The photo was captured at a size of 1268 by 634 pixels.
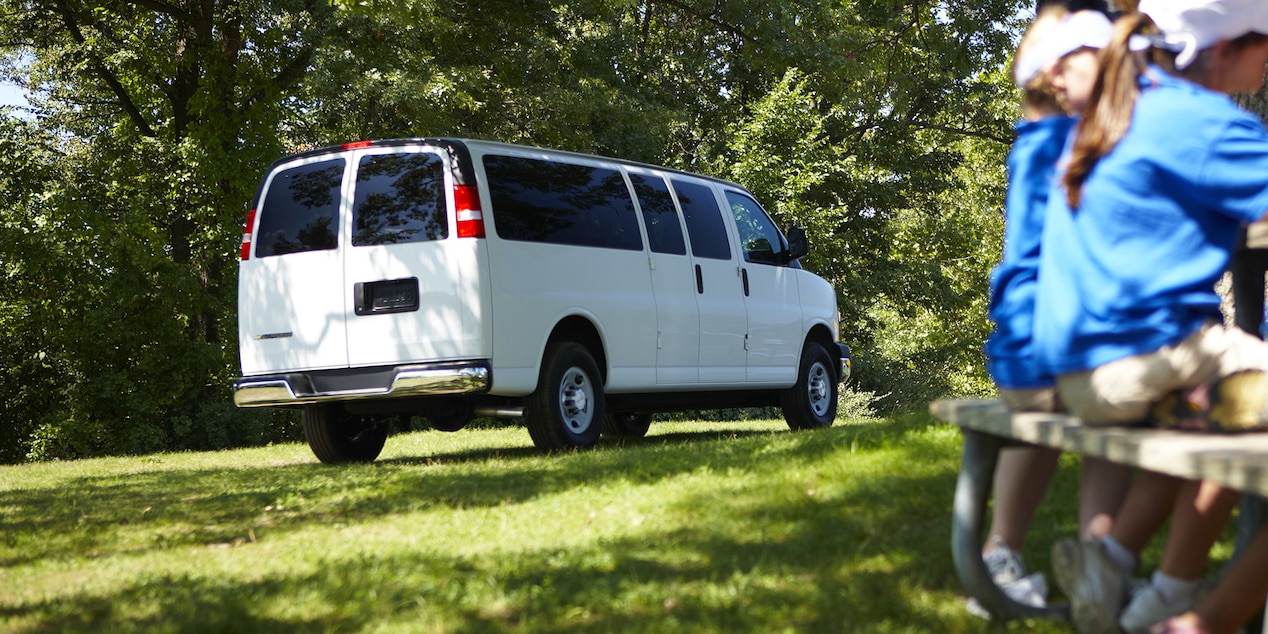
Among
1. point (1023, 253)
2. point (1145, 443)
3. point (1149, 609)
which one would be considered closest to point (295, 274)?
point (1023, 253)

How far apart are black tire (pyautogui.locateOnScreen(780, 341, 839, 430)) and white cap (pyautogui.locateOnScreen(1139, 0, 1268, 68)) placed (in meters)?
8.73

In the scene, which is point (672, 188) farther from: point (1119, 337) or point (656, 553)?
point (1119, 337)

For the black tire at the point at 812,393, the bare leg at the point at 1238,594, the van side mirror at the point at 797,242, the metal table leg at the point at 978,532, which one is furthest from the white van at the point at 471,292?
the bare leg at the point at 1238,594

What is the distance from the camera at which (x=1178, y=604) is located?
10.5ft

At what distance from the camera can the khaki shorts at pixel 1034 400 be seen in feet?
12.0

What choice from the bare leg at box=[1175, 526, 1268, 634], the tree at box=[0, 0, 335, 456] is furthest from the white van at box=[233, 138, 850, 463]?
the tree at box=[0, 0, 335, 456]

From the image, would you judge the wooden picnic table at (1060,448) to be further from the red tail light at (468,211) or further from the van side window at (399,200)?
the van side window at (399,200)

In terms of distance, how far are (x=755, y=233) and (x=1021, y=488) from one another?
7.73 meters

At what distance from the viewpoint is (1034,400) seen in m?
3.66

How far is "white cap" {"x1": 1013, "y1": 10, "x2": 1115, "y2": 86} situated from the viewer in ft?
10.7

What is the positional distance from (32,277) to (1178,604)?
2124 centimetres

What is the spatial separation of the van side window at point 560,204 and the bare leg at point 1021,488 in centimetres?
542

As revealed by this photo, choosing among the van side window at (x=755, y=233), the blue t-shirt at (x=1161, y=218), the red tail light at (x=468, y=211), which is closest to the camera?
the blue t-shirt at (x=1161, y=218)

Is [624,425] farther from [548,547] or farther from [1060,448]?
[1060,448]
